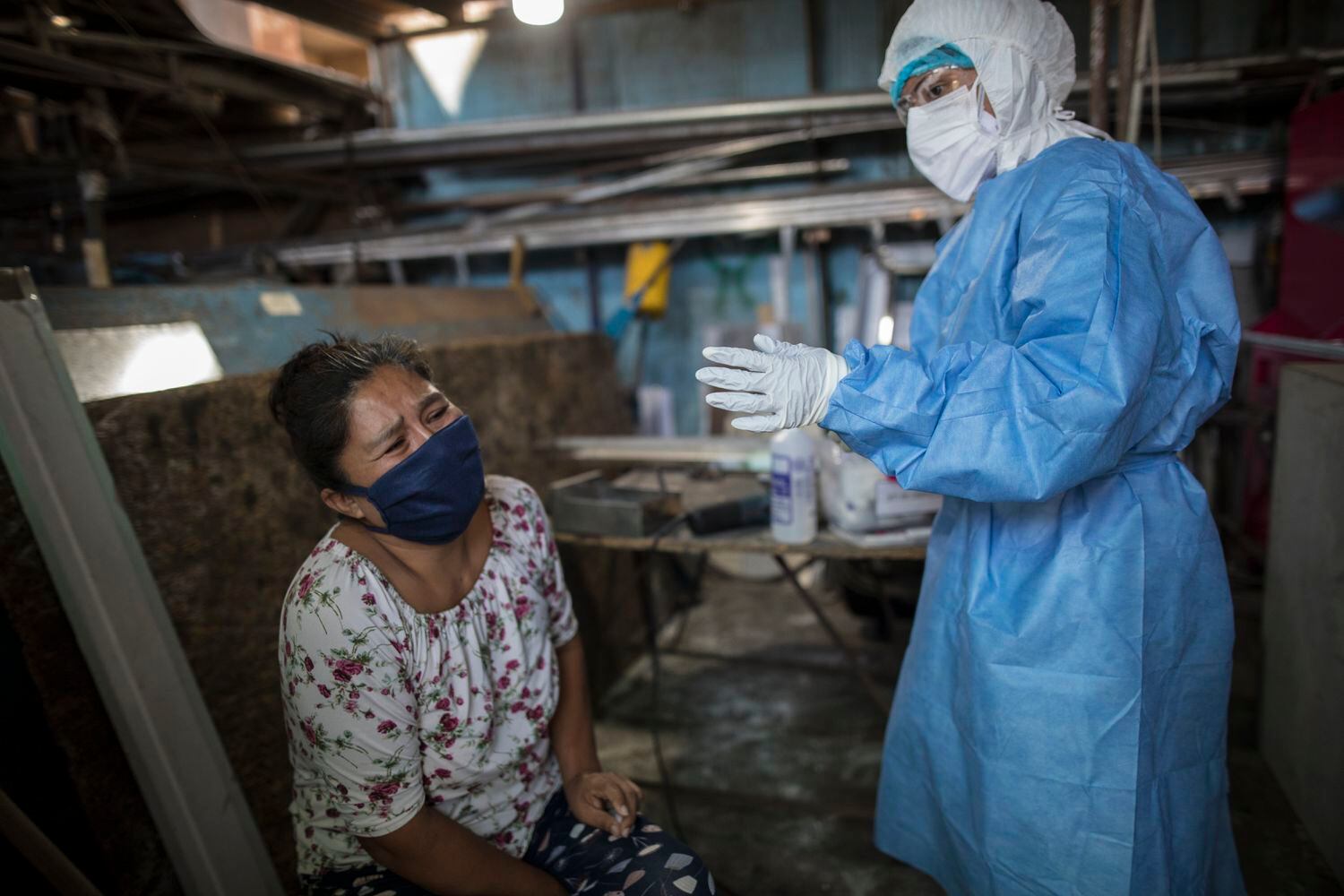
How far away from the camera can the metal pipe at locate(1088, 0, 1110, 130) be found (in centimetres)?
183

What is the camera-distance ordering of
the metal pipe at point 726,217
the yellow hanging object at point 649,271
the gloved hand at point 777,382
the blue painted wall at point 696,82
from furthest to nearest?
the yellow hanging object at point 649,271 → the blue painted wall at point 696,82 → the metal pipe at point 726,217 → the gloved hand at point 777,382

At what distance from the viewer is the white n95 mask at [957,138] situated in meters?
1.23

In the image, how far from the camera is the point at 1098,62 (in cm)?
191

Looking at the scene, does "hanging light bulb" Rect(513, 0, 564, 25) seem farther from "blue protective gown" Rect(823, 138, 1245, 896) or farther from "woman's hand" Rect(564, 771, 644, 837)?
"woman's hand" Rect(564, 771, 644, 837)

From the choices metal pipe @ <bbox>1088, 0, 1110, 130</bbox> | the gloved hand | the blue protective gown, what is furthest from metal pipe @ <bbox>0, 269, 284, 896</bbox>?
metal pipe @ <bbox>1088, 0, 1110, 130</bbox>

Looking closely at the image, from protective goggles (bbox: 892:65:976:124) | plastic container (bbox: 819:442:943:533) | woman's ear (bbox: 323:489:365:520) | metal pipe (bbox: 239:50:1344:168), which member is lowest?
plastic container (bbox: 819:442:943:533)

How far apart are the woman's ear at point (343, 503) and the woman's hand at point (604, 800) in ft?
2.32

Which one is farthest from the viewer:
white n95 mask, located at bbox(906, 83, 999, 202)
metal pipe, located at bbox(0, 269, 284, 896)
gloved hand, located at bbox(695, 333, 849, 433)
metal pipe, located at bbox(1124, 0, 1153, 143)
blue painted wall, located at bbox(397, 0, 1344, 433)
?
blue painted wall, located at bbox(397, 0, 1344, 433)

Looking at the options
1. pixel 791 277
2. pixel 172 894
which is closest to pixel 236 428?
pixel 172 894

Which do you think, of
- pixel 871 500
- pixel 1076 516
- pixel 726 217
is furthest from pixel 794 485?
pixel 726 217

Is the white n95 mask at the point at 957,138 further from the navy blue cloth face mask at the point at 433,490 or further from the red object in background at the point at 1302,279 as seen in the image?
the red object in background at the point at 1302,279

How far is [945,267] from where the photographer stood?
4.45ft

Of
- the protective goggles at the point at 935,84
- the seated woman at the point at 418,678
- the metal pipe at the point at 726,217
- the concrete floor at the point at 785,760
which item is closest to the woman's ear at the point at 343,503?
the seated woman at the point at 418,678

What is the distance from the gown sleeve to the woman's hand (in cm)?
88
